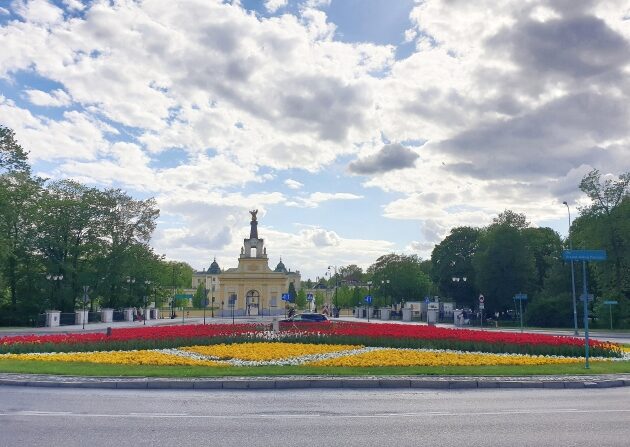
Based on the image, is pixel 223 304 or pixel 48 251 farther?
pixel 223 304

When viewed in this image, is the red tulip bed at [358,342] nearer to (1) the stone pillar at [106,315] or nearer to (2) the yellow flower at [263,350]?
(2) the yellow flower at [263,350]

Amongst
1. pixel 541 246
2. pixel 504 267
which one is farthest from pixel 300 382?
pixel 541 246

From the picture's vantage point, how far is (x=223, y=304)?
122 metres

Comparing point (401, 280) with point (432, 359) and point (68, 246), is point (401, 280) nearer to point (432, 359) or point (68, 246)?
point (68, 246)

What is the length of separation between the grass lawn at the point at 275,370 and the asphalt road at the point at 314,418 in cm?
217

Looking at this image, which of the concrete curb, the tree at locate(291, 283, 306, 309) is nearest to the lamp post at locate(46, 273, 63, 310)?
the concrete curb

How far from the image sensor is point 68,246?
226 ft

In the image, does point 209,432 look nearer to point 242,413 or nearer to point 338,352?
point 242,413

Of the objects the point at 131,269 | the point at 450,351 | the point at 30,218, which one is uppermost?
the point at 30,218

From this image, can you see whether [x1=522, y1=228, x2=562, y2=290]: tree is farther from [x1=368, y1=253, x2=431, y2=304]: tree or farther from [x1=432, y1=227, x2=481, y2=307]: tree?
[x1=368, y1=253, x2=431, y2=304]: tree

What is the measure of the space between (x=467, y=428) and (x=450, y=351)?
15.9 metres

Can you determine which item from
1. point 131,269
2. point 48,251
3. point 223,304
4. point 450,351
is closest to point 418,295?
point 223,304

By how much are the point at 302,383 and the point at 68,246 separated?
5915cm

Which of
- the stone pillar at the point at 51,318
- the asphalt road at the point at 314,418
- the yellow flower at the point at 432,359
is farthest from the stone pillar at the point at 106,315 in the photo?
the asphalt road at the point at 314,418
